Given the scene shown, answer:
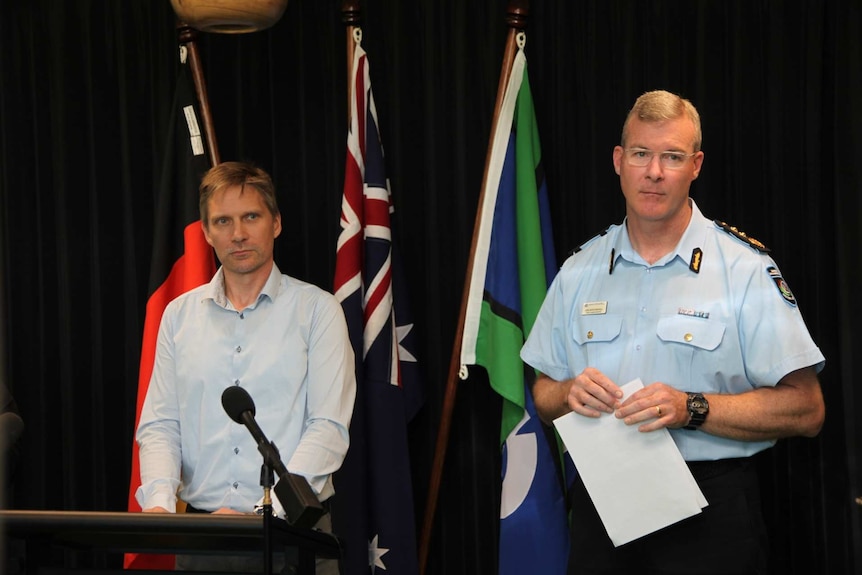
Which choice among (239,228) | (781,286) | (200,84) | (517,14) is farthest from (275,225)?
(781,286)

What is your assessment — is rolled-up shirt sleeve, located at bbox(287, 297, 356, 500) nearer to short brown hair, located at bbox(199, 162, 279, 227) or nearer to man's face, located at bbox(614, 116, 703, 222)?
short brown hair, located at bbox(199, 162, 279, 227)

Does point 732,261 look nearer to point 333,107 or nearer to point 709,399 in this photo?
point 709,399

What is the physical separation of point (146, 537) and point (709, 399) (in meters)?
1.25

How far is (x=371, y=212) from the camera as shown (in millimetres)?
3752

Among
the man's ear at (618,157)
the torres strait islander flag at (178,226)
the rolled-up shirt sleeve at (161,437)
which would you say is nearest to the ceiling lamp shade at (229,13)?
the torres strait islander flag at (178,226)

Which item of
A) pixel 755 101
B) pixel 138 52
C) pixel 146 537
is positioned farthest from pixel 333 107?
pixel 146 537

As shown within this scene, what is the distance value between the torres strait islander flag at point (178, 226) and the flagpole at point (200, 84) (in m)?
0.02

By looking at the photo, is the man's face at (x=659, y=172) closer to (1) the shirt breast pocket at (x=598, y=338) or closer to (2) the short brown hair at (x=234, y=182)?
(1) the shirt breast pocket at (x=598, y=338)

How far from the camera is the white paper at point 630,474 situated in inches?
99.0

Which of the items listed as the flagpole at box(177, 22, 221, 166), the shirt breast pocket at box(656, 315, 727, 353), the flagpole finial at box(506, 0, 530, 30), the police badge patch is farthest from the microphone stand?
the flagpole finial at box(506, 0, 530, 30)

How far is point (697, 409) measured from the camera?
8.22 feet

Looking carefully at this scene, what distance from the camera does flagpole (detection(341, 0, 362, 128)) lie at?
3.78m

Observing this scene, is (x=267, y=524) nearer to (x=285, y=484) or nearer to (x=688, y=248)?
(x=285, y=484)

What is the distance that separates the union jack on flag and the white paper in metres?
1.15
